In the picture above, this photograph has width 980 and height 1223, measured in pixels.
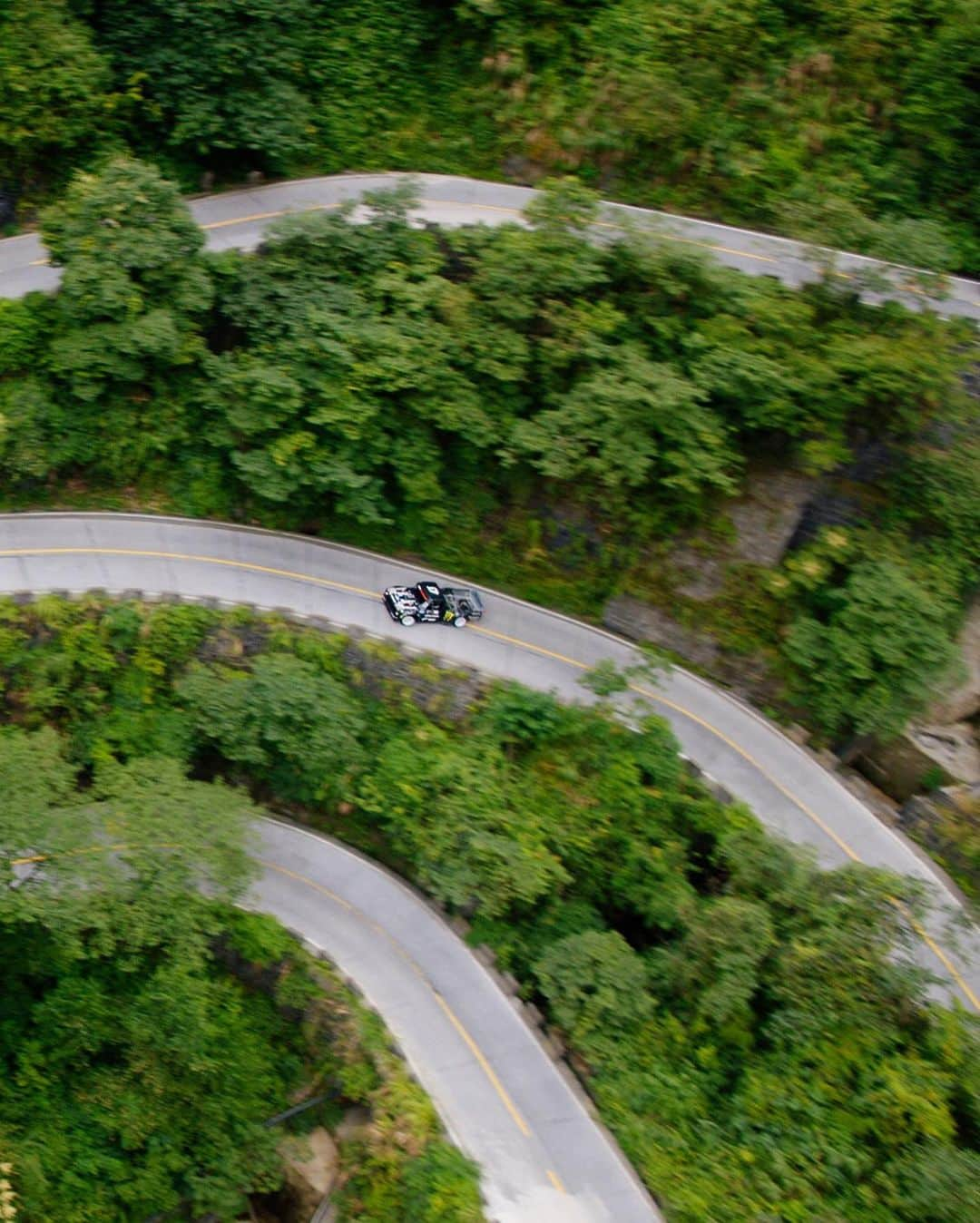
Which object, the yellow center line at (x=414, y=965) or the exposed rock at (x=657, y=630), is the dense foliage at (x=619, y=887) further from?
the exposed rock at (x=657, y=630)

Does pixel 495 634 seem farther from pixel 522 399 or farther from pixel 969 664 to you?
pixel 969 664

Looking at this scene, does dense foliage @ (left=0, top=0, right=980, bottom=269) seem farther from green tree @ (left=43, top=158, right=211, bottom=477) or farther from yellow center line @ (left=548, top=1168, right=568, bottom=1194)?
yellow center line @ (left=548, top=1168, right=568, bottom=1194)

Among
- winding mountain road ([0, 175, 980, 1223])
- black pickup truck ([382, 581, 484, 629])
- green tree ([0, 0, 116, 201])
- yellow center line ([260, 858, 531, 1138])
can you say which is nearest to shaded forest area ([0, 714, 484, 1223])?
winding mountain road ([0, 175, 980, 1223])

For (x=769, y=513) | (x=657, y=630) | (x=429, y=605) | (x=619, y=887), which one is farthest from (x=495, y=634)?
(x=769, y=513)

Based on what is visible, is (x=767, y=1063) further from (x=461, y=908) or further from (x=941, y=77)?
(x=941, y=77)

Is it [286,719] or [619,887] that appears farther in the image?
[286,719]
